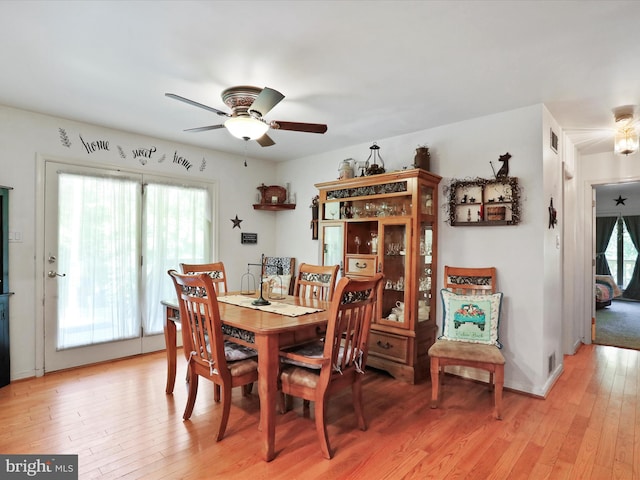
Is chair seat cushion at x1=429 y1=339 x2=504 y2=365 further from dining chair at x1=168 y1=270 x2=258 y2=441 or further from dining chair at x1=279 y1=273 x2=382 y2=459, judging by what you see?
dining chair at x1=168 y1=270 x2=258 y2=441

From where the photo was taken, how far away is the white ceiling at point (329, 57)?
1896 millimetres

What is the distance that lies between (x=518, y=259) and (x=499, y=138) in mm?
1108

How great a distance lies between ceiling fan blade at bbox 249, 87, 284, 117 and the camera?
220 centimetres

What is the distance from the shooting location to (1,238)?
319 cm

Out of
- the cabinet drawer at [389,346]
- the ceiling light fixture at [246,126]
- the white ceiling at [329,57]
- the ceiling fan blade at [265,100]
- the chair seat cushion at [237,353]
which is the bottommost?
the cabinet drawer at [389,346]

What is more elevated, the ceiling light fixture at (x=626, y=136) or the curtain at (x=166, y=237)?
the ceiling light fixture at (x=626, y=136)

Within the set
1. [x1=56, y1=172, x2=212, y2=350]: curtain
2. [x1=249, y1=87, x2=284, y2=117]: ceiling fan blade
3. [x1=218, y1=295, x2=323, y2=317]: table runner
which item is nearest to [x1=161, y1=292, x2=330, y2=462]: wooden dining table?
[x1=218, y1=295, x2=323, y2=317]: table runner

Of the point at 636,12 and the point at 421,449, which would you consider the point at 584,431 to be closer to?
the point at 421,449

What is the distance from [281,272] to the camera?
Answer: 5.20m

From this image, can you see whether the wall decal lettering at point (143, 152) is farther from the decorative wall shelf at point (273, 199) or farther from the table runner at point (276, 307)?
the table runner at point (276, 307)

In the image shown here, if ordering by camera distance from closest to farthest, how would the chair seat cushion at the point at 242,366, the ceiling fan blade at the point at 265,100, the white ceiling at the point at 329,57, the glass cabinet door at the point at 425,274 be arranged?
1. the white ceiling at the point at 329,57
2. the ceiling fan blade at the point at 265,100
3. the chair seat cushion at the point at 242,366
4. the glass cabinet door at the point at 425,274

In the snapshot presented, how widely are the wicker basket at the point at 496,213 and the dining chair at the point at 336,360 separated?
1.57 metres

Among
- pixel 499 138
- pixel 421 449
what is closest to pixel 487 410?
pixel 421 449

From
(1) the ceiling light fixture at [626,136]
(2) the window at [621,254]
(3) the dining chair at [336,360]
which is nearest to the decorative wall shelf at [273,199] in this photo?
(3) the dining chair at [336,360]
